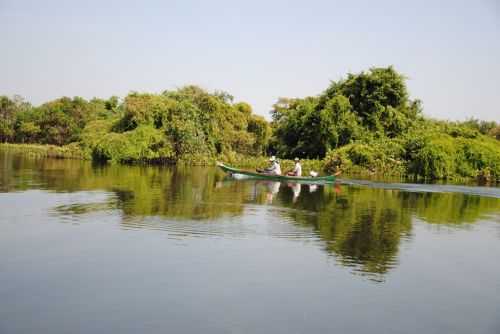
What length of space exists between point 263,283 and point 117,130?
4301cm

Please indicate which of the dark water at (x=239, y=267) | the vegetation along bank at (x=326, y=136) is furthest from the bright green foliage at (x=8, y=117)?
the dark water at (x=239, y=267)

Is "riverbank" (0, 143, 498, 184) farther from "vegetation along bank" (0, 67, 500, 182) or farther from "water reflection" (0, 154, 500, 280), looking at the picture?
"water reflection" (0, 154, 500, 280)

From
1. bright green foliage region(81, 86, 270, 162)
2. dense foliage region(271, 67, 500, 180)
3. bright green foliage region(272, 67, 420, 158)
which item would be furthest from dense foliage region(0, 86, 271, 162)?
bright green foliage region(272, 67, 420, 158)

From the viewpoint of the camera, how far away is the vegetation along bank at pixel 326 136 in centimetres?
3969

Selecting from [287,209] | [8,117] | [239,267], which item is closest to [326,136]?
[287,209]

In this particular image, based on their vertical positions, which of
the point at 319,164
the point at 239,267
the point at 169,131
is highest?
the point at 169,131

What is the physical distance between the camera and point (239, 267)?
1061 cm

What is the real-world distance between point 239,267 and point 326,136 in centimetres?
3720

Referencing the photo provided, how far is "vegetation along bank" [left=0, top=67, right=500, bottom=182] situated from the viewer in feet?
130

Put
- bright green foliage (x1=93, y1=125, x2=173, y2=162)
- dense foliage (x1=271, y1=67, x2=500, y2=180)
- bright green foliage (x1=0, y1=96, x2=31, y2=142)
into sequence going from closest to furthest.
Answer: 1. dense foliage (x1=271, y1=67, x2=500, y2=180)
2. bright green foliage (x1=93, y1=125, x2=173, y2=162)
3. bright green foliage (x1=0, y1=96, x2=31, y2=142)

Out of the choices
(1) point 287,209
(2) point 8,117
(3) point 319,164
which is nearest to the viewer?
(1) point 287,209

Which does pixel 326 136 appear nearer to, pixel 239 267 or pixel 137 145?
pixel 137 145

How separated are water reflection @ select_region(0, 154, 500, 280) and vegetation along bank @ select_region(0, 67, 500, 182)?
1314 centimetres

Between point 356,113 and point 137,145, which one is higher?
point 356,113
